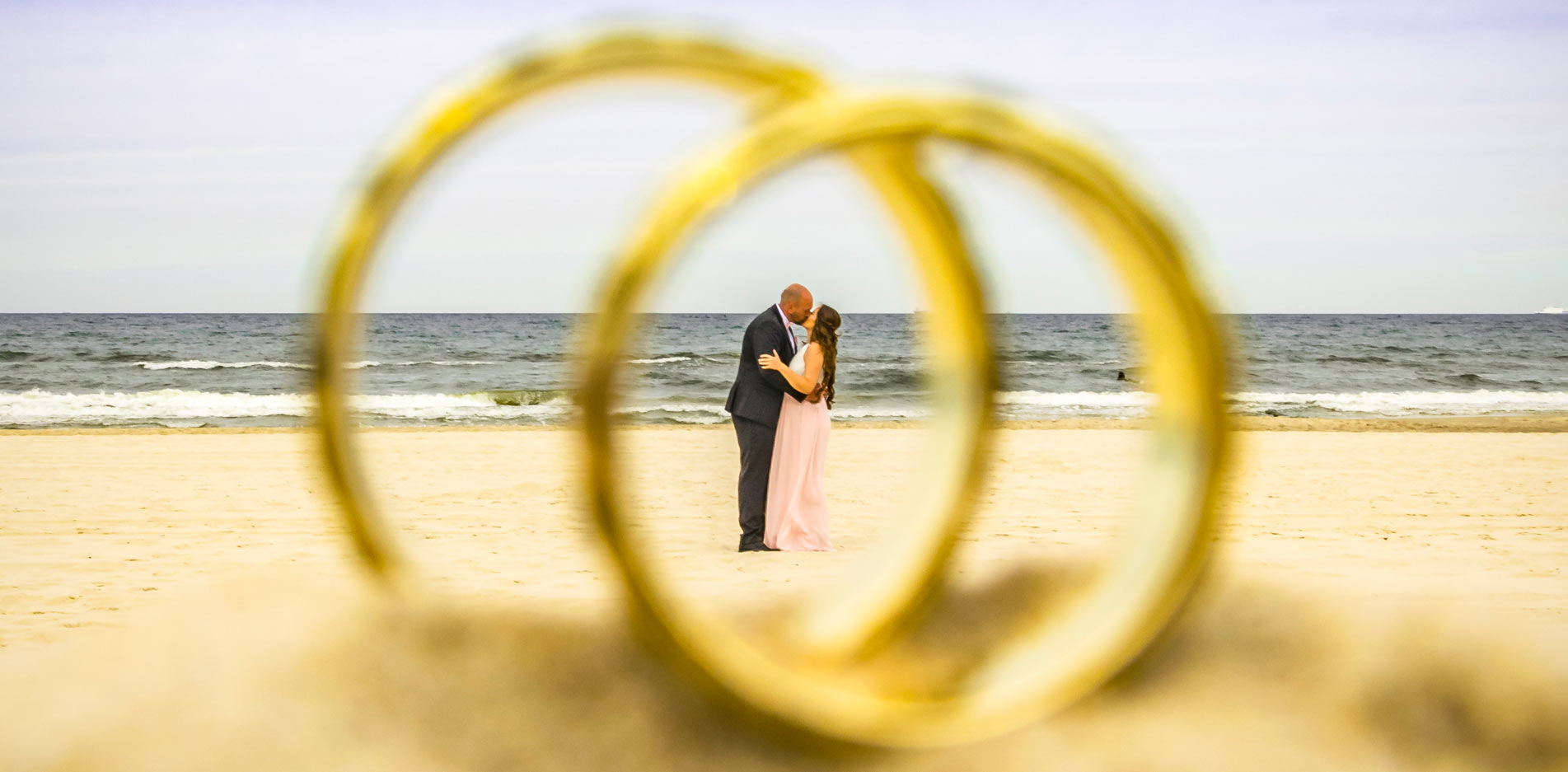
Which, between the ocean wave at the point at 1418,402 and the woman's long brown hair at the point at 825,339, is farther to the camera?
the ocean wave at the point at 1418,402

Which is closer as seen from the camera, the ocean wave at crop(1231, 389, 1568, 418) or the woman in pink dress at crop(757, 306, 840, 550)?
the woman in pink dress at crop(757, 306, 840, 550)

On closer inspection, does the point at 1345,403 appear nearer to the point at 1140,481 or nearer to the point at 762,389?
the point at 762,389

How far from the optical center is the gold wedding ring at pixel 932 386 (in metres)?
2.40

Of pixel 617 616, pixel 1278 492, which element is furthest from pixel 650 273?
pixel 1278 492

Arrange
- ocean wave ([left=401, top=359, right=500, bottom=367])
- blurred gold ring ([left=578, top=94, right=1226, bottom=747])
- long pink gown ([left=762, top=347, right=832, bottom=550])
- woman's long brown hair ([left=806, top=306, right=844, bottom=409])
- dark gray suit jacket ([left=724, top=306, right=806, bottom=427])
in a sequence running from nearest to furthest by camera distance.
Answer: blurred gold ring ([left=578, top=94, right=1226, bottom=747]), woman's long brown hair ([left=806, top=306, right=844, bottom=409]), dark gray suit jacket ([left=724, top=306, right=806, bottom=427]), long pink gown ([left=762, top=347, right=832, bottom=550]), ocean wave ([left=401, top=359, right=500, bottom=367])

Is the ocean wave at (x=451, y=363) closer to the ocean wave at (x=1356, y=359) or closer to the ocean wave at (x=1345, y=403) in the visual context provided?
the ocean wave at (x=1345, y=403)

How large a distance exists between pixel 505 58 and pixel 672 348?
37.9m

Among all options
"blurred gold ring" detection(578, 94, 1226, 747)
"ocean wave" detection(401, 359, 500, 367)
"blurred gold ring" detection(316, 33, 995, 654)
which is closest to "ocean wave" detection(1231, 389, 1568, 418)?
"ocean wave" detection(401, 359, 500, 367)

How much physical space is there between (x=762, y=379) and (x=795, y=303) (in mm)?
555

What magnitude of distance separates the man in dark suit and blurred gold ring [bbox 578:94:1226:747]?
464cm

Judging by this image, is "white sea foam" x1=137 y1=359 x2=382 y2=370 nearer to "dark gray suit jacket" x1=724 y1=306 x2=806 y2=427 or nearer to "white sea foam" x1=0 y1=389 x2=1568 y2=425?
"white sea foam" x1=0 y1=389 x2=1568 y2=425

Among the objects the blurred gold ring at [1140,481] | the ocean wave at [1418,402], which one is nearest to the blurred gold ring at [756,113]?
the blurred gold ring at [1140,481]

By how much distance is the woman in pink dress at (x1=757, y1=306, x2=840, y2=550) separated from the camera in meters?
7.49

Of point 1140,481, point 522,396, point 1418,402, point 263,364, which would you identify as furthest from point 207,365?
point 1140,481
